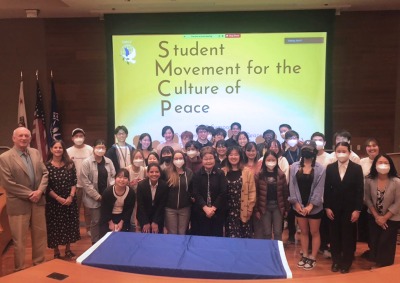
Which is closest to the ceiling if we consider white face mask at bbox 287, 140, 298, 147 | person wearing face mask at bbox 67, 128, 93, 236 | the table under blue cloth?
person wearing face mask at bbox 67, 128, 93, 236

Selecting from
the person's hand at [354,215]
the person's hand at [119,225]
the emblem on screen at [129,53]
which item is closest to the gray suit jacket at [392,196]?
the person's hand at [354,215]

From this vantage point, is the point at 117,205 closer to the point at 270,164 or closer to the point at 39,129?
the point at 270,164

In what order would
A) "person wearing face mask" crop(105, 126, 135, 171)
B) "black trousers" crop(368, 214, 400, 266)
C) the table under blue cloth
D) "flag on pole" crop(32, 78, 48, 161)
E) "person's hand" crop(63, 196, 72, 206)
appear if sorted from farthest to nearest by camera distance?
"flag on pole" crop(32, 78, 48, 161) → "person wearing face mask" crop(105, 126, 135, 171) → "person's hand" crop(63, 196, 72, 206) → "black trousers" crop(368, 214, 400, 266) → the table under blue cloth

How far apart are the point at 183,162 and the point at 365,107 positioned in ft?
13.7

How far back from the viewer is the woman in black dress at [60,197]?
13.8 feet

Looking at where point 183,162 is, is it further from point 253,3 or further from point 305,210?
point 253,3

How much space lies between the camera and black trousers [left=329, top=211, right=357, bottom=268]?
4.05m

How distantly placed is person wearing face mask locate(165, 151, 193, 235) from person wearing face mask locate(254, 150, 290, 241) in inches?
29.0

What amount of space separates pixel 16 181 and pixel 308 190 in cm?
294

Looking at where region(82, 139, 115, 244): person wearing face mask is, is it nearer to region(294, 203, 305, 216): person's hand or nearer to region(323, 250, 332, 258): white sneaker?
region(294, 203, 305, 216): person's hand

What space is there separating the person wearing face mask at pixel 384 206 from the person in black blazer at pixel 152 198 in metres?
2.15

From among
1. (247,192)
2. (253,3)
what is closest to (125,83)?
(253,3)

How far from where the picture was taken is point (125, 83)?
6781 mm

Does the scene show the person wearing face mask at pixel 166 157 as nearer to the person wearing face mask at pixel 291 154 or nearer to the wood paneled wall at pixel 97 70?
the person wearing face mask at pixel 291 154
